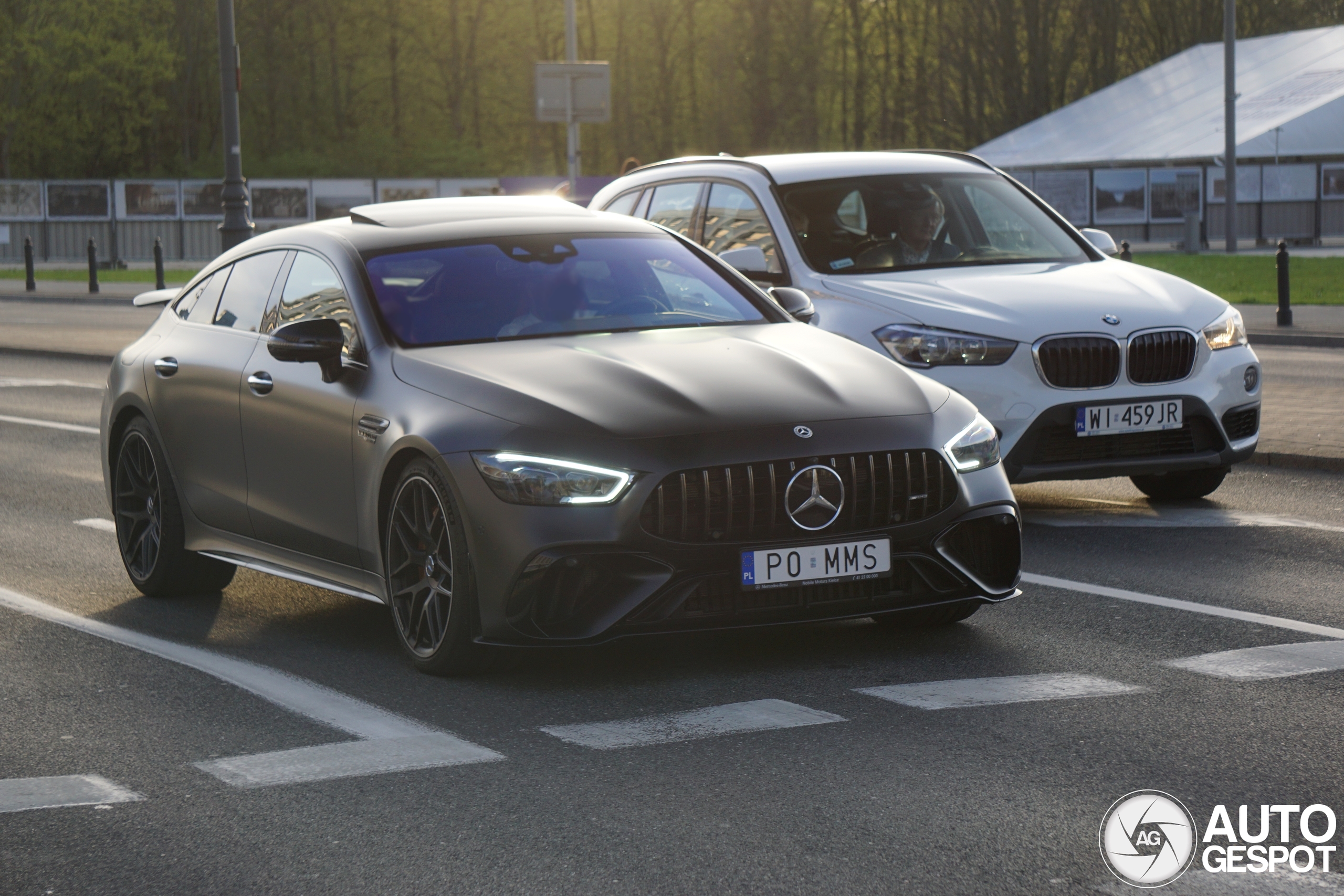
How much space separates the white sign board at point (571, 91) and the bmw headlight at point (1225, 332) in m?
19.7

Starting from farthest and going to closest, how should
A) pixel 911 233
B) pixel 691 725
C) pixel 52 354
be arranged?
pixel 52 354
pixel 911 233
pixel 691 725

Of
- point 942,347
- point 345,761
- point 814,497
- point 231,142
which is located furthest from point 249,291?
point 231,142

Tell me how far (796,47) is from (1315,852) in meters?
67.1

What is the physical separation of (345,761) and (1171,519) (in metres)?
5.40

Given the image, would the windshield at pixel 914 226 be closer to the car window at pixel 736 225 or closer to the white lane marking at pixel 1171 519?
the car window at pixel 736 225

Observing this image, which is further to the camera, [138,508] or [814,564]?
[138,508]

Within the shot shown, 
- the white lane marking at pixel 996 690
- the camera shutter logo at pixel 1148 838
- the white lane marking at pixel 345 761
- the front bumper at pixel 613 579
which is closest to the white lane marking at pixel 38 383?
the front bumper at pixel 613 579

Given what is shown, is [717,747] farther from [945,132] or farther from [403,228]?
[945,132]

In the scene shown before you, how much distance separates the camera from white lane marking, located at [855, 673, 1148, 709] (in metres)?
5.72

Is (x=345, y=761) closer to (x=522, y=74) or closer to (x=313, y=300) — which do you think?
(x=313, y=300)

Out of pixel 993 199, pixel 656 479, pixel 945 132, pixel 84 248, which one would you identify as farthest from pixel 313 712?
pixel 945 132

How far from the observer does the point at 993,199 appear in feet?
35.2

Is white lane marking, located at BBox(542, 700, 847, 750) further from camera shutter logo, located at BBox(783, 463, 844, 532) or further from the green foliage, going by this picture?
the green foliage

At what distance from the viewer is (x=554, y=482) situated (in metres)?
5.80
